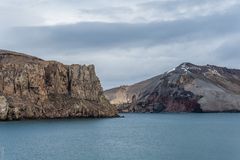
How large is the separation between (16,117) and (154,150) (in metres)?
78.4

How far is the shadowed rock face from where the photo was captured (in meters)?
152

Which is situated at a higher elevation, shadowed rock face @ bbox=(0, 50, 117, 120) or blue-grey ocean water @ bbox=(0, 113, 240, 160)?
shadowed rock face @ bbox=(0, 50, 117, 120)

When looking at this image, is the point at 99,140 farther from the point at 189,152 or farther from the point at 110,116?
the point at 110,116

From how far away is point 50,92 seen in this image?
16412 cm

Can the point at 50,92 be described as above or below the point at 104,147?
above

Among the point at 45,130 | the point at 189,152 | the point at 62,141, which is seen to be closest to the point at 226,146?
the point at 189,152

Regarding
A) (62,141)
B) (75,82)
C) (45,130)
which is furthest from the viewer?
(75,82)

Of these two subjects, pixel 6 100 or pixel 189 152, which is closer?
pixel 189 152

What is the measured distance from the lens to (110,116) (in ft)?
584

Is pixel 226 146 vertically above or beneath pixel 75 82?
beneath

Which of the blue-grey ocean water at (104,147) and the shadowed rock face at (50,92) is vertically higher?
the shadowed rock face at (50,92)

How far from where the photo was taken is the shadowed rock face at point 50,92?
498 feet

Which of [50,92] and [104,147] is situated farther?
[50,92]

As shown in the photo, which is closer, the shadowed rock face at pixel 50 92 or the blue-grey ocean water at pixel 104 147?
the blue-grey ocean water at pixel 104 147
